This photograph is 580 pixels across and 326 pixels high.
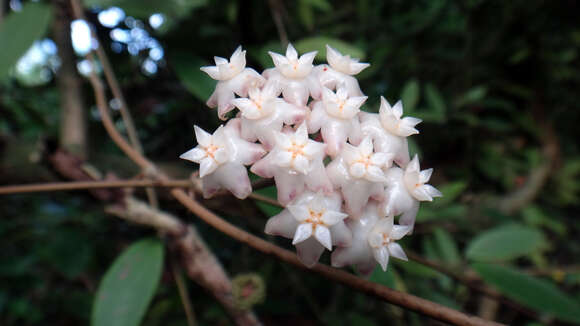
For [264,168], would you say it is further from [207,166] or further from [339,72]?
[339,72]

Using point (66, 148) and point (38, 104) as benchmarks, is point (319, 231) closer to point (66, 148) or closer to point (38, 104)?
point (66, 148)

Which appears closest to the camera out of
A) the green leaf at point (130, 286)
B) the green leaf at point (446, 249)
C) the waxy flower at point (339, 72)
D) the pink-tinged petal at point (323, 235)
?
the pink-tinged petal at point (323, 235)

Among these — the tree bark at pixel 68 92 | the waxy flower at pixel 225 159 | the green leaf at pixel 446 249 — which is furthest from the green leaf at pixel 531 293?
the tree bark at pixel 68 92

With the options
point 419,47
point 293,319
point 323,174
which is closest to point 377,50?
point 419,47

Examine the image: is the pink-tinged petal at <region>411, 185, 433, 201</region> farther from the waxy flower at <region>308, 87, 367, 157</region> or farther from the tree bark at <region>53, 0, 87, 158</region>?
the tree bark at <region>53, 0, 87, 158</region>

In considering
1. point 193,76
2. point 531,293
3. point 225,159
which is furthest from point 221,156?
point 531,293

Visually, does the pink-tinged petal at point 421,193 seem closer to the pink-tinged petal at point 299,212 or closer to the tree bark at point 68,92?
the pink-tinged petal at point 299,212

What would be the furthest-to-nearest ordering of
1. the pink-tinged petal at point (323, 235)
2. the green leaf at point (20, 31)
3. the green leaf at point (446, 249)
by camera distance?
the green leaf at point (446, 249)
the green leaf at point (20, 31)
the pink-tinged petal at point (323, 235)
